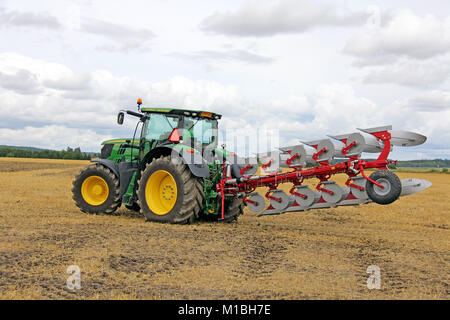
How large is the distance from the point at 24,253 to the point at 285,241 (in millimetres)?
4245

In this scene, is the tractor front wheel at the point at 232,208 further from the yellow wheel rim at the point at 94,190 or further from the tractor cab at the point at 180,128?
the yellow wheel rim at the point at 94,190

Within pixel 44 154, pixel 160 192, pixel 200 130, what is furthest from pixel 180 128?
pixel 44 154

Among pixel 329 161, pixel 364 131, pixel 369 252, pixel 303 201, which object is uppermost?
pixel 364 131

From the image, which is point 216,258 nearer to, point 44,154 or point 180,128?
point 180,128

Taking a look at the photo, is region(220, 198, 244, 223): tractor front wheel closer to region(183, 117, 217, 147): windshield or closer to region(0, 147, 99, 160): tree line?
region(183, 117, 217, 147): windshield

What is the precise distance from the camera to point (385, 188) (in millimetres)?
7312

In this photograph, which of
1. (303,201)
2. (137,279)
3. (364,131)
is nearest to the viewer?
(137,279)

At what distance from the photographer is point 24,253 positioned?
626 centimetres

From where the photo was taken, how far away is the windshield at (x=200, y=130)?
9898mm

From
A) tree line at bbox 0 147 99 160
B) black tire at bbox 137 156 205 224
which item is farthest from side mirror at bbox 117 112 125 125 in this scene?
tree line at bbox 0 147 99 160

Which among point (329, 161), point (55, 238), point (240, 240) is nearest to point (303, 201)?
point (329, 161)

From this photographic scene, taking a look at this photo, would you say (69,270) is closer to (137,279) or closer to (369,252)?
(137,279)

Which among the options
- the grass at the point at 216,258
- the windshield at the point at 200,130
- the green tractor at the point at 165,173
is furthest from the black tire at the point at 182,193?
the windshield at the point at 200,130

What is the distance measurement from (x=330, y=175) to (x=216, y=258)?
3127mm
